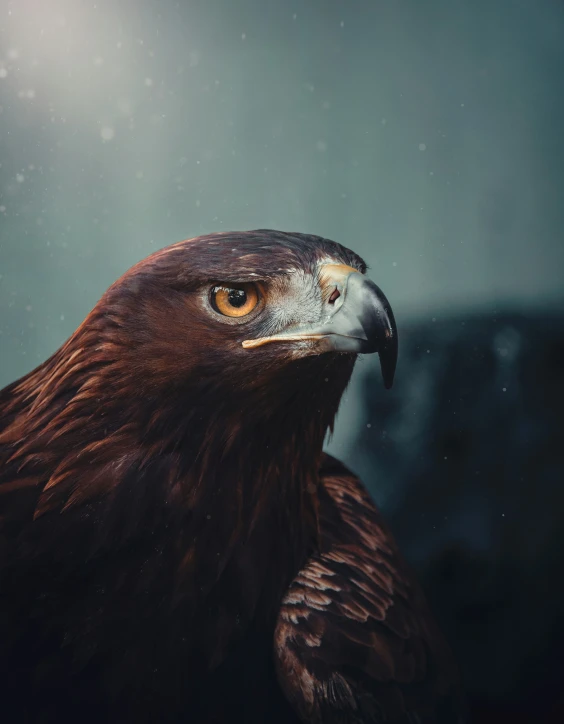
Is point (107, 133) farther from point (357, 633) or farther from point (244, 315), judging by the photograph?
point (357, 633)

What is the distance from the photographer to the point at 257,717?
94 cm

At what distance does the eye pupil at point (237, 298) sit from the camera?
83cm

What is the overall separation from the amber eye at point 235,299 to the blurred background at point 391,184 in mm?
319

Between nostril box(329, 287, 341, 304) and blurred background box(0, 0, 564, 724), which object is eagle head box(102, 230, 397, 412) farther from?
blurred background box(0, 0, 564, 724)

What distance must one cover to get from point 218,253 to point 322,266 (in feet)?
0.50

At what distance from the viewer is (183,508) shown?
911 millimetres

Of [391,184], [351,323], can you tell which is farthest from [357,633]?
[391,184]

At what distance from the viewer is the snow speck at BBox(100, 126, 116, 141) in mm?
1173

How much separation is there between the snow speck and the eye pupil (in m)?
0.55

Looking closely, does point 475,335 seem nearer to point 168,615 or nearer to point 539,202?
point 539,202

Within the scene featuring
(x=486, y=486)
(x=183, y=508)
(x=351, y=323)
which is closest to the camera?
(x=351, y=323)

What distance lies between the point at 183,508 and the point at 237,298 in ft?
Answer: 1.12

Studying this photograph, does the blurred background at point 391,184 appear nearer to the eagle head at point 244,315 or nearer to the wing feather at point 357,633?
the wing feather at point 357,633

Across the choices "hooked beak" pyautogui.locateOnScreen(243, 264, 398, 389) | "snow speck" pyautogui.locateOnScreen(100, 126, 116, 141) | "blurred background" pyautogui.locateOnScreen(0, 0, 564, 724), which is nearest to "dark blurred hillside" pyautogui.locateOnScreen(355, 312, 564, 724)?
"blurred background" pyautogui.locateOnScreen(0, 0, 564, 724)
